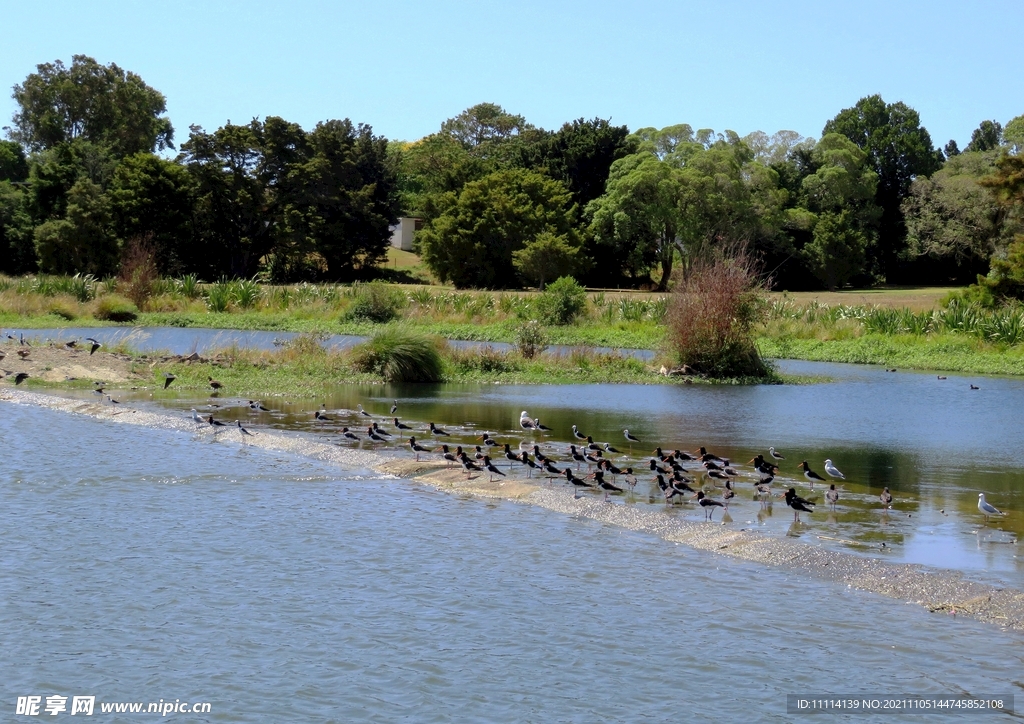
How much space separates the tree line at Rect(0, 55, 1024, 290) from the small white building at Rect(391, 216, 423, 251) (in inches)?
527

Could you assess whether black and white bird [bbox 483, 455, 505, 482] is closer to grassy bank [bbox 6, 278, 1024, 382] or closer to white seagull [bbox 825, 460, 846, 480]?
white seagull [bbox 825, 460, 846, 480]

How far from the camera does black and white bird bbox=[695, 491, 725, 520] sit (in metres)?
13.5

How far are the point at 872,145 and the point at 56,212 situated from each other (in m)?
59.2

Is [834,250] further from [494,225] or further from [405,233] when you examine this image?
[405,233]

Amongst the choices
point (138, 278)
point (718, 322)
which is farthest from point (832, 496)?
point (138, 278)

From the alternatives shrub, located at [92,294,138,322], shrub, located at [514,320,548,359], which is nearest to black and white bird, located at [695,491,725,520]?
shrub, located at [514,320,548,359]

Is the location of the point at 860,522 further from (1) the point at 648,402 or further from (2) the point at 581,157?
(2) the point at 581,157

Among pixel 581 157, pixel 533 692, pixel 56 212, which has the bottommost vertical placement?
pixel 533 692

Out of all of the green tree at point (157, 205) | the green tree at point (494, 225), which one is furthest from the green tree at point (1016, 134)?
the green tree at point (157, 205)

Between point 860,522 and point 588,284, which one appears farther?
point 588,284

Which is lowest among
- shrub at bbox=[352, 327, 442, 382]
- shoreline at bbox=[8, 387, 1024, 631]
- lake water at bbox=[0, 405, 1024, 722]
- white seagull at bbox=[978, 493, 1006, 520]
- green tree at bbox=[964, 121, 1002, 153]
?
lake water at bbox=[0, 405, 1024, 722]

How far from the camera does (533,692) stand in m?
8.48

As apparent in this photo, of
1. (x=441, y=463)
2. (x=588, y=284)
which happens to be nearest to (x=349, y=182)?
(x=588, y=284)

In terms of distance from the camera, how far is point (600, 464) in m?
15.8
